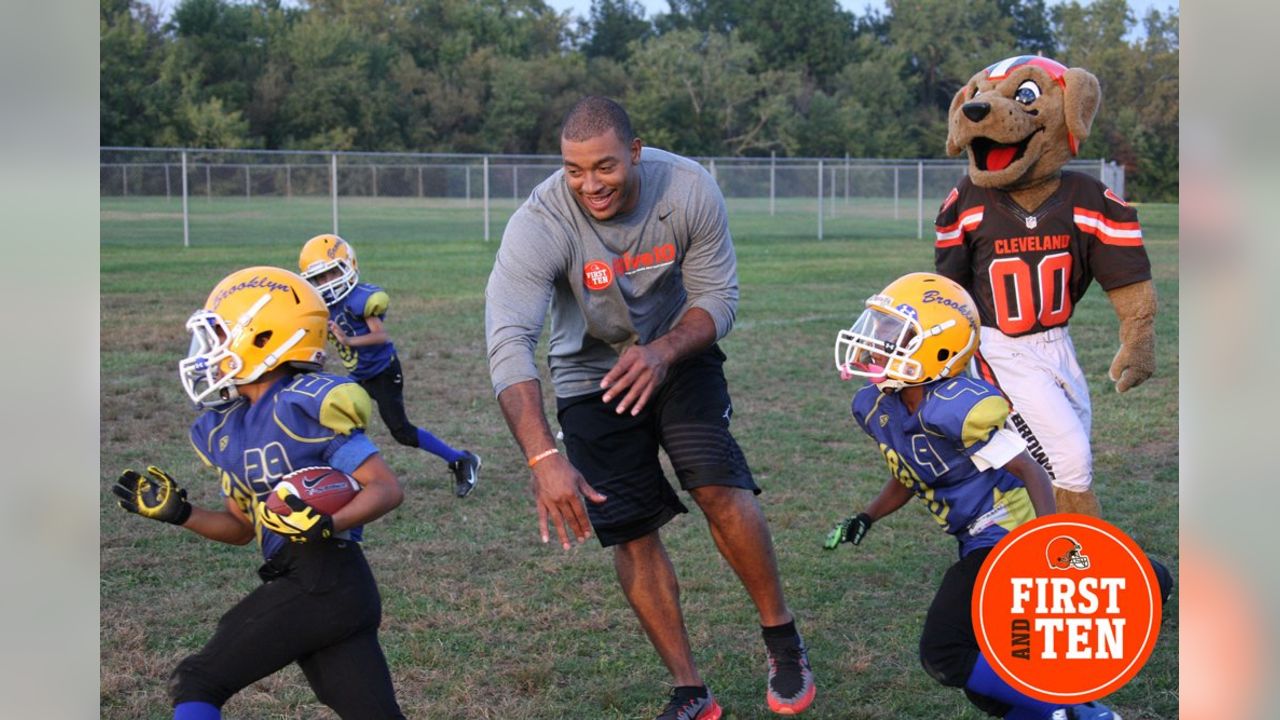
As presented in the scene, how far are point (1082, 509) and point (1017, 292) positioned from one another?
85 centimetres

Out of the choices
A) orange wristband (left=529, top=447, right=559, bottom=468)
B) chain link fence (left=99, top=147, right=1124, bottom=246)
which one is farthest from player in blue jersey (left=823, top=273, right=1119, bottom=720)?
chain link fence (left=99, top=147, right=1124, bottom=246)

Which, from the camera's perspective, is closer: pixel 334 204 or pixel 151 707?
pixel 151 707

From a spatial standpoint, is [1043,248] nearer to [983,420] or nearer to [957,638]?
[983,420]

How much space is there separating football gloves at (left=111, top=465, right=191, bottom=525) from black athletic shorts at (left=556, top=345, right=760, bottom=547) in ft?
4.80

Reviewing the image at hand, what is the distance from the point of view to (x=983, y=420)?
369 cm

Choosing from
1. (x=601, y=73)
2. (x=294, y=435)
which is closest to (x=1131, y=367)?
(x=294, y=435)

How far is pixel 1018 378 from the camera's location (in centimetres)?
494

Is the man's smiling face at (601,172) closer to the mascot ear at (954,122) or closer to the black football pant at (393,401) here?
the mascot ear at (954,122)

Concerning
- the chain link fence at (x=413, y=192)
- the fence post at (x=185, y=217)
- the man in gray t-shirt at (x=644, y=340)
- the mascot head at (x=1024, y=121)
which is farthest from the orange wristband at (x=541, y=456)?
the fence post at (x=185, y=217)

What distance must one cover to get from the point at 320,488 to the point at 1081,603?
1925 millimetres

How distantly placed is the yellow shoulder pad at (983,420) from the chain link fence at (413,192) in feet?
62.9

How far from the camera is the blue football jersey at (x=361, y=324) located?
25.2 ft
